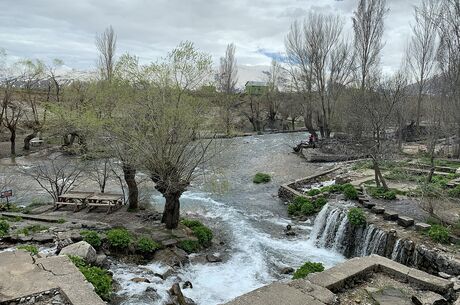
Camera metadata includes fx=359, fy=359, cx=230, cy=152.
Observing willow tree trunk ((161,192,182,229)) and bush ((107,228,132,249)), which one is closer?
bush ((107,228,132,249))

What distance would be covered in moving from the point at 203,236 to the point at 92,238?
3645 mm

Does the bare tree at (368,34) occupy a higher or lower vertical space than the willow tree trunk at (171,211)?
higher

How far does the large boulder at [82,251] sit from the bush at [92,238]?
115 cm

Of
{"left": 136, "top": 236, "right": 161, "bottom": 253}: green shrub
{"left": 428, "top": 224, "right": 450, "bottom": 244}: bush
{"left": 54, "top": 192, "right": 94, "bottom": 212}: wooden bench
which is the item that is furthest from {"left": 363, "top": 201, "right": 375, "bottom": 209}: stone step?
{"left": 54, "top": 192, "right": 94, "bottom": 212}: wooden bench

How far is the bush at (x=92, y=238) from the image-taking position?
33.6 feet

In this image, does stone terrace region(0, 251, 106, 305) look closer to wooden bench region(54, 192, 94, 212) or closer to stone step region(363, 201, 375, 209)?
wooden bench region(54, 192, 94, 212)

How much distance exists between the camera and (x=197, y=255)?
1146 cm

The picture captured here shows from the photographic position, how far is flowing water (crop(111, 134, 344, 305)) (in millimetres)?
9188

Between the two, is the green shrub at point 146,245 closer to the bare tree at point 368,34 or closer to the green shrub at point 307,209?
the green shrub at point 307,209

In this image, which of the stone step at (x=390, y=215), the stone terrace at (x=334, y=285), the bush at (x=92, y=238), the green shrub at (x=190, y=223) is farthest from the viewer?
the green shrub at (x=190, y=223)

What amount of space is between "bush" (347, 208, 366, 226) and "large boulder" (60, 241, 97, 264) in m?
8.20

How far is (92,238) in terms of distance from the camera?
33.9 feet

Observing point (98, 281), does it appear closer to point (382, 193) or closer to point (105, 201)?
point (105, 201)

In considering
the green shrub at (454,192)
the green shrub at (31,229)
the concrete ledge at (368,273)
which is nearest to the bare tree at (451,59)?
the green shrub at (454,192)
